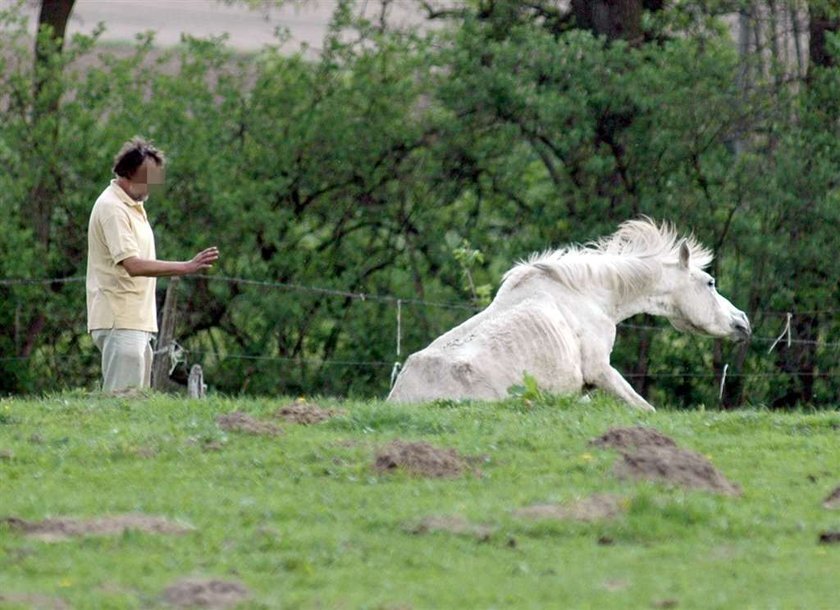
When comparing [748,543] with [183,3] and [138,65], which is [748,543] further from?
[183,3]

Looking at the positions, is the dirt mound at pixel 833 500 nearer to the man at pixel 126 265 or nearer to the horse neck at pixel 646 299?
the man at pixel 126 265

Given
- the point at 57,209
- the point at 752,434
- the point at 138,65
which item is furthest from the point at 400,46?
the point at 752,434

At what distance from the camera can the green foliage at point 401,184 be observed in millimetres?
18484

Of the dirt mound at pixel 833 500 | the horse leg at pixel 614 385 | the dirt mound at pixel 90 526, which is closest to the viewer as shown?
the dirt mound at pixel 90 526

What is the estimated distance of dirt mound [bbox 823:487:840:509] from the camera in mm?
7562

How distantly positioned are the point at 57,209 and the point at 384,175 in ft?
11.9

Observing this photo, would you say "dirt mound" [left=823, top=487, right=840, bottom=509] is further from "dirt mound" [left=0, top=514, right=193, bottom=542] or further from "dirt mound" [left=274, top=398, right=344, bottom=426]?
"dirt mound" [left=274, top=398, right=344, bottom=426]

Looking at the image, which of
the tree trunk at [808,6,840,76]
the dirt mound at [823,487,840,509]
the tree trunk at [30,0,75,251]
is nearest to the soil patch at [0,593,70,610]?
the dirt mound at [823,487,840,509]

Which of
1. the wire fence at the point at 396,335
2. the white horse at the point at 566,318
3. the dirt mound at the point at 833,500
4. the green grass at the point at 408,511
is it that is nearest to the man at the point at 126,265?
the green grass at the point at 408,511

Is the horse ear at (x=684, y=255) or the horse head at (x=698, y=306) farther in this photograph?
the horse head at (x=698, y=306)

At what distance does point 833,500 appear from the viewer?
7.62 meters

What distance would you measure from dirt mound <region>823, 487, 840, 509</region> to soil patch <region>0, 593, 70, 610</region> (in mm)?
3495

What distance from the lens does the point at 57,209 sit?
18.7m

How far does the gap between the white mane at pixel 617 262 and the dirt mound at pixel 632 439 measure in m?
3.64
